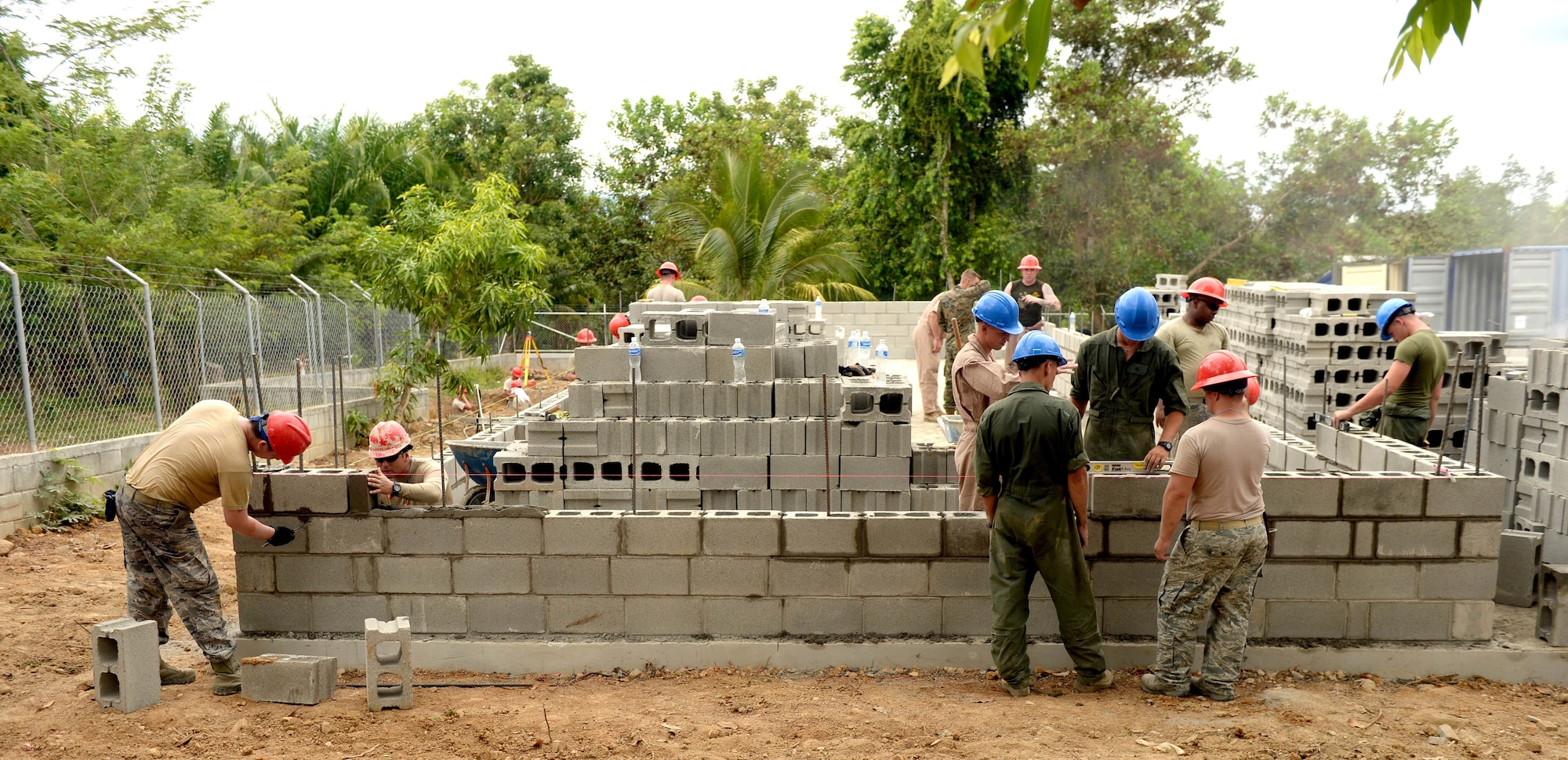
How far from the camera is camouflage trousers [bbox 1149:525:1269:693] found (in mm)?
4773

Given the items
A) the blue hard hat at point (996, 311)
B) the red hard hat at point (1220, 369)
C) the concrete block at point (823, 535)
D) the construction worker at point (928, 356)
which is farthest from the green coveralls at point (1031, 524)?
the construction worker at point (928, 356)

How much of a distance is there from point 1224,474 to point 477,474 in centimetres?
485

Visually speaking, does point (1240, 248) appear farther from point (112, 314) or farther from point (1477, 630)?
point (112, 314)

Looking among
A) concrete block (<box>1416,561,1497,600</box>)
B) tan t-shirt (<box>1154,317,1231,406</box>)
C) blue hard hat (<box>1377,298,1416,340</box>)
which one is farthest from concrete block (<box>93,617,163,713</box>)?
blue hard hat (<box>1377,298,1416,340</box>)

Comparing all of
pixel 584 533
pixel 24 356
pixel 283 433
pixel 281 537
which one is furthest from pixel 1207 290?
pixel 24 356

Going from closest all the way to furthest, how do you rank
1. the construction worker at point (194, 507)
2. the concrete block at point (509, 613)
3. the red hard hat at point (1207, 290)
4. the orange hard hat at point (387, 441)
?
the construction worker at point (194, 507) → the concrete block at point (509, 613) → the orange hard hat at point (387, 441) → the red hard hat at point (1207, 290)

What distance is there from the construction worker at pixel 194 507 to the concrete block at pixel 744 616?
226 cm

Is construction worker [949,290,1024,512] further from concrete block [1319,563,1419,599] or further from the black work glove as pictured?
the black work glove

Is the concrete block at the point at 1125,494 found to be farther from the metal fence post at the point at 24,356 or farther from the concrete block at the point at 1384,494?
the metal fence post at the point at 24,356

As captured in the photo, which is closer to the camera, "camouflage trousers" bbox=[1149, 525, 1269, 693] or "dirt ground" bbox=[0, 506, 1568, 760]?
"dirt ground" bbox=[0, 506, 1568, 760]

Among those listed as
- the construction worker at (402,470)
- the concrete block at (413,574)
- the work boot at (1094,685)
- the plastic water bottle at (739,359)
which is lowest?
the work boot at (1094,685)

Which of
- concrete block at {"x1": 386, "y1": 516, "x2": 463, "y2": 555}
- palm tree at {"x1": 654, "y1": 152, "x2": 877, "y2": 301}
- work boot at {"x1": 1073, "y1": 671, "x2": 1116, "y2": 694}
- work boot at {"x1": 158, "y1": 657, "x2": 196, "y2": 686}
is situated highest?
palm tree at {"x1": 654, "y1": 152, "x2": 877, "y2": 301}

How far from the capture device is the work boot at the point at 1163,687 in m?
4.96

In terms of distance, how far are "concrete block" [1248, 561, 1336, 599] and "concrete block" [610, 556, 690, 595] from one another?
2.97 meters
